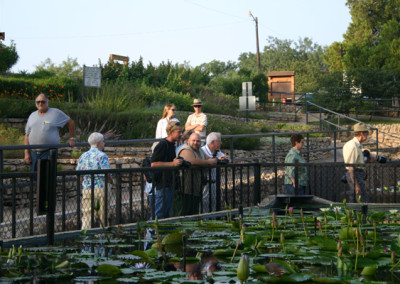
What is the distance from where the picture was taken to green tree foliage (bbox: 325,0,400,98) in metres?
33.4

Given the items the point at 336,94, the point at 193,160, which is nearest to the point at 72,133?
the point at 193,160

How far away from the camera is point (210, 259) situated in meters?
3.69

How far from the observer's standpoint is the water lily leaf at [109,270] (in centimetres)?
319

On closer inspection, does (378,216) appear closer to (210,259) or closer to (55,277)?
(210,259)

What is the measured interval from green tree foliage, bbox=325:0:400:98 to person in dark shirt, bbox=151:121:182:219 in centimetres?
2612

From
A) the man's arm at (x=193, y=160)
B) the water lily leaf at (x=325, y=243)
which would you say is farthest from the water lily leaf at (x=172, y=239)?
the man's arm at (x=193, y=160)

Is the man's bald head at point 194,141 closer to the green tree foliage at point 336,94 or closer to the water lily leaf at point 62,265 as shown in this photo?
the water lily leaf at point 62,265

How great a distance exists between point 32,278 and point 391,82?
32349 millimetres

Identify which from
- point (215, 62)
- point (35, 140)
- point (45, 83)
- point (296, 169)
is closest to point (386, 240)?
point (296, 169)

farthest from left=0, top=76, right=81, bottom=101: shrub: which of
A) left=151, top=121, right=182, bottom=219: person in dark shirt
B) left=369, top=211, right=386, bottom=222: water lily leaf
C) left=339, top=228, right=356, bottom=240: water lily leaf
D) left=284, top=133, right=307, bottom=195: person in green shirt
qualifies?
left=339, top=228, right=356, bottom=240: water lily leaf

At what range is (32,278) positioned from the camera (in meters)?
3.11

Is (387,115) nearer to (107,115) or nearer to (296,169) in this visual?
(107,115)

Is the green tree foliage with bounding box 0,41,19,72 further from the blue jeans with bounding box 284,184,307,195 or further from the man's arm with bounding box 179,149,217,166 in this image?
the man's arm with bounding box 179,149,217,166

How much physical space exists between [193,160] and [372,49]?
31816 mm
